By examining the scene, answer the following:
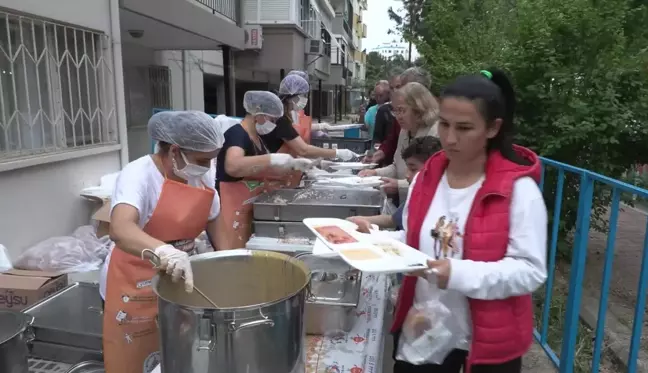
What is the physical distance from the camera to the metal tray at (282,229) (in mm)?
2455

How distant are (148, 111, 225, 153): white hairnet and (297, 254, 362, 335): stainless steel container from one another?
662 millimetres

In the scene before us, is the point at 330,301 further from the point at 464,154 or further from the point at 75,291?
the point at 75,291

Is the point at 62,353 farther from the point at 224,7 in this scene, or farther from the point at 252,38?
the point at 252,38

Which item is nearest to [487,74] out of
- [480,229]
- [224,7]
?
[480,229]

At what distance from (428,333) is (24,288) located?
239cm

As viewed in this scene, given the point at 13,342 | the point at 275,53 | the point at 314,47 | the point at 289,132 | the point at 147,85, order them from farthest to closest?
1. the point at 314,47
2. the point at 275,53
3. the point at 147,85
4. the point at 289,132
5. the point at 13,342

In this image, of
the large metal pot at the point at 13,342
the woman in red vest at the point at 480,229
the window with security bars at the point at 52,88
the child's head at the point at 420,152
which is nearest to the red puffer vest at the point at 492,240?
the woman in red vest at the point at 480,229

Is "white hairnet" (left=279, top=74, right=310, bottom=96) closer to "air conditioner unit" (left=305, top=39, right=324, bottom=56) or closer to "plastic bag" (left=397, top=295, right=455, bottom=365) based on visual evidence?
"plastic bag" (left=397, top=295, right=455, bottom=365)

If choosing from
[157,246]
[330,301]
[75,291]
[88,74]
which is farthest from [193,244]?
[88,74]

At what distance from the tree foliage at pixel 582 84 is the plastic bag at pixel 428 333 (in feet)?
9.34

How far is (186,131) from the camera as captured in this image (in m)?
1.69

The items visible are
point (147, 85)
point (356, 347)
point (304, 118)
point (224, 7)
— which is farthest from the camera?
point (224, 7)

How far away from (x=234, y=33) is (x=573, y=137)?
21.3ft

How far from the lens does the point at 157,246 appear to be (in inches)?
55.4
